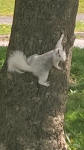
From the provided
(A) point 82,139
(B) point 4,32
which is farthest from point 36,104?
(B) point 4,32

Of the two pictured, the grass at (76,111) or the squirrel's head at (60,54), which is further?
the grass at (76,111)

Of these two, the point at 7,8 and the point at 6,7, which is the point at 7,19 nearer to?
the point at 7,8

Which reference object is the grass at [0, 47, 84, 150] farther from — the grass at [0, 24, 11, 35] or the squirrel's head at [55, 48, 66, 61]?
the grass at [0, 24, 11, 35]

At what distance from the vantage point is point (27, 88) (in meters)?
3.31

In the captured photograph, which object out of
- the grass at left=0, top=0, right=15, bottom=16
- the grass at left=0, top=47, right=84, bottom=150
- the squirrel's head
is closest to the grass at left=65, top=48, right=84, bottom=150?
the grass at left=0, top=47, right=84, bottom=150

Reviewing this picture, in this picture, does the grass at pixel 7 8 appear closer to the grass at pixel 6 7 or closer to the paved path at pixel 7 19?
the grass at pixel 6 7

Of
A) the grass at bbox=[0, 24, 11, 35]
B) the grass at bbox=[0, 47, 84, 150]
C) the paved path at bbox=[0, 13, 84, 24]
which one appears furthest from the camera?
the paved path at bbox=[0, 13, 84, 24]

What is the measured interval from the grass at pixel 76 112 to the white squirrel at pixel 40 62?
3.70ft

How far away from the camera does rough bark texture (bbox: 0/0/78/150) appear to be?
3188mm

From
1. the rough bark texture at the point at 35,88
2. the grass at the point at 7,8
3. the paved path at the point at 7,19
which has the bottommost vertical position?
the grass at the point at 7,8

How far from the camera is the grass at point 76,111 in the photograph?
4211 mm

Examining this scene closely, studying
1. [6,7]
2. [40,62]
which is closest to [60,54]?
[40,62]

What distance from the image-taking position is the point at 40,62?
3.20 metres

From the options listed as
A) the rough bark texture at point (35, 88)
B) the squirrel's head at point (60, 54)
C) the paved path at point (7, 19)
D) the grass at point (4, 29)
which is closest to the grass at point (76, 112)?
the rough bark texture at point (35, 88)
